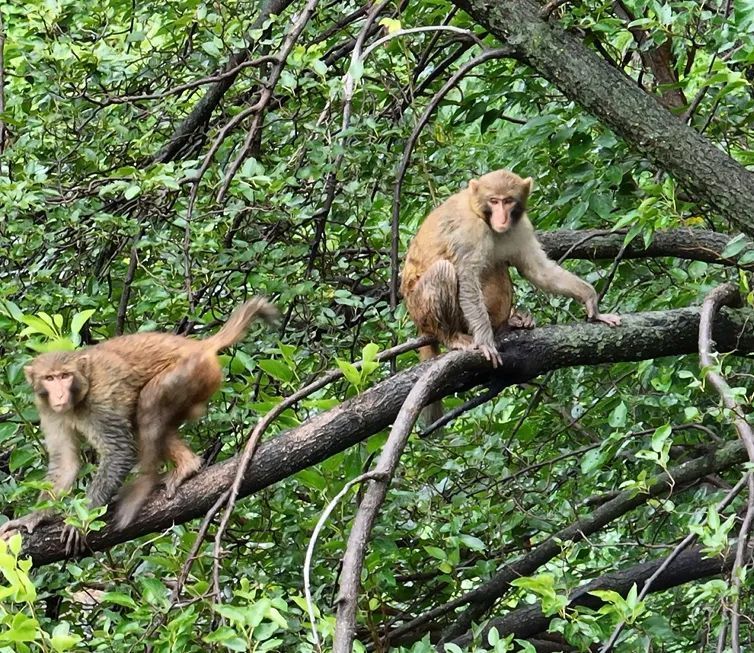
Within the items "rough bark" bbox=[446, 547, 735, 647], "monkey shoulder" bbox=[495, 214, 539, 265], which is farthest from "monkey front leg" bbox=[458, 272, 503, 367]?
"rough bark" bbox=[446, 547, 735, 647]

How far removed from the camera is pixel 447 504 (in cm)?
636

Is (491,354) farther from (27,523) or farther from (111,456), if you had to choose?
(27,523)

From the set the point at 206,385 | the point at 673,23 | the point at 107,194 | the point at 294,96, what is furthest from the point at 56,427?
the point at 673,23

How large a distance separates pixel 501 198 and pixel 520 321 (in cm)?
69

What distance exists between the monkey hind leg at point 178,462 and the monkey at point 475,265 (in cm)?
149

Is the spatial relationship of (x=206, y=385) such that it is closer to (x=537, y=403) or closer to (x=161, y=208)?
(x=161, y=208)

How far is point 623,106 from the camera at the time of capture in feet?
18.3

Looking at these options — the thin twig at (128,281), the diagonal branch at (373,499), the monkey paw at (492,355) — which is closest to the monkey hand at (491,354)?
the monkey paw at (492,355)

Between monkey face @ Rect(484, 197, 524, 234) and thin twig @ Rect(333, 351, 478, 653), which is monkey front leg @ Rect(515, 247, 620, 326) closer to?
monkey face @ Rect(484, 197, 524, 234)

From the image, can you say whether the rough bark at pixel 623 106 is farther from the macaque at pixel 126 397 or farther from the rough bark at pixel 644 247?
the macaque at pixel 126 397

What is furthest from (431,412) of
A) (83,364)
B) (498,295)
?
(83,364)

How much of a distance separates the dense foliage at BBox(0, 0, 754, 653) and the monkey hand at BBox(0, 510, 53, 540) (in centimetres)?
19

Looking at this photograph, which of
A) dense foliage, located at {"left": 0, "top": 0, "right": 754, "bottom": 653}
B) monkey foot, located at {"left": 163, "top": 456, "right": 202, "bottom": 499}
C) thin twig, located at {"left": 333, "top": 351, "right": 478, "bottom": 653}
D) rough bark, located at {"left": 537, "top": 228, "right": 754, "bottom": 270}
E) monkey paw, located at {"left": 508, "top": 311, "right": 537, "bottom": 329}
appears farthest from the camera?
monkey paw, located at {"left": 508, "top": 311, "right": 537, "bottom": 329}

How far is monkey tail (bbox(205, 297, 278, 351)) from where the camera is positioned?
5.66 m
